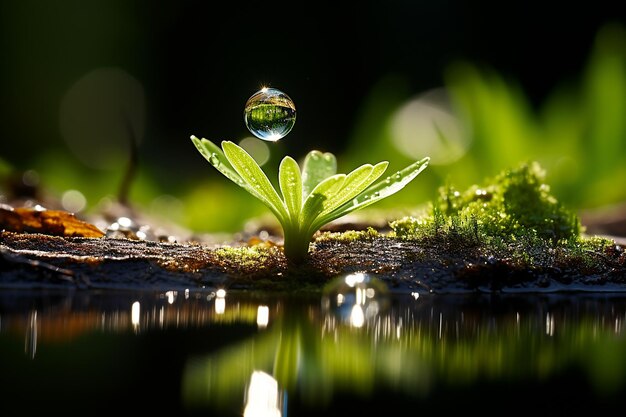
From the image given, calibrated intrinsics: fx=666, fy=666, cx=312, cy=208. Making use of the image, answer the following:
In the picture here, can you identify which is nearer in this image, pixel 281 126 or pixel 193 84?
pixel 281 126

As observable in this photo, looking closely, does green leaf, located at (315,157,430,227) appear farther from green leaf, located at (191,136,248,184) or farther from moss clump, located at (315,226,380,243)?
green leaf, located at (191,136,248,184)

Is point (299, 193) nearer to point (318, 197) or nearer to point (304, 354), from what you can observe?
point (318, 197)

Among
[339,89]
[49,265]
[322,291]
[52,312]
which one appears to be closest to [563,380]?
[322,291]

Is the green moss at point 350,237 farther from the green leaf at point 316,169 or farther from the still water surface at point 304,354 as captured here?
the still water surface at point 304,354

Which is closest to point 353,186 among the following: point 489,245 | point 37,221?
point 489,245

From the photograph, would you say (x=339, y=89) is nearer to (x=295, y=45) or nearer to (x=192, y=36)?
(x=295, y=45)

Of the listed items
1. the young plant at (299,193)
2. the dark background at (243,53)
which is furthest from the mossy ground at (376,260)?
the dark background at (243,53)

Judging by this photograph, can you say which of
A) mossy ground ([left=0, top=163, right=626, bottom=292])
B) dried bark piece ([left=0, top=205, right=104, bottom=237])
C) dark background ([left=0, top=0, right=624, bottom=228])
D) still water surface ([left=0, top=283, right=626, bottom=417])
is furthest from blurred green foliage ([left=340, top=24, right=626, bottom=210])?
still water surface ([left=0, top=283, right=626, bottom=417])
